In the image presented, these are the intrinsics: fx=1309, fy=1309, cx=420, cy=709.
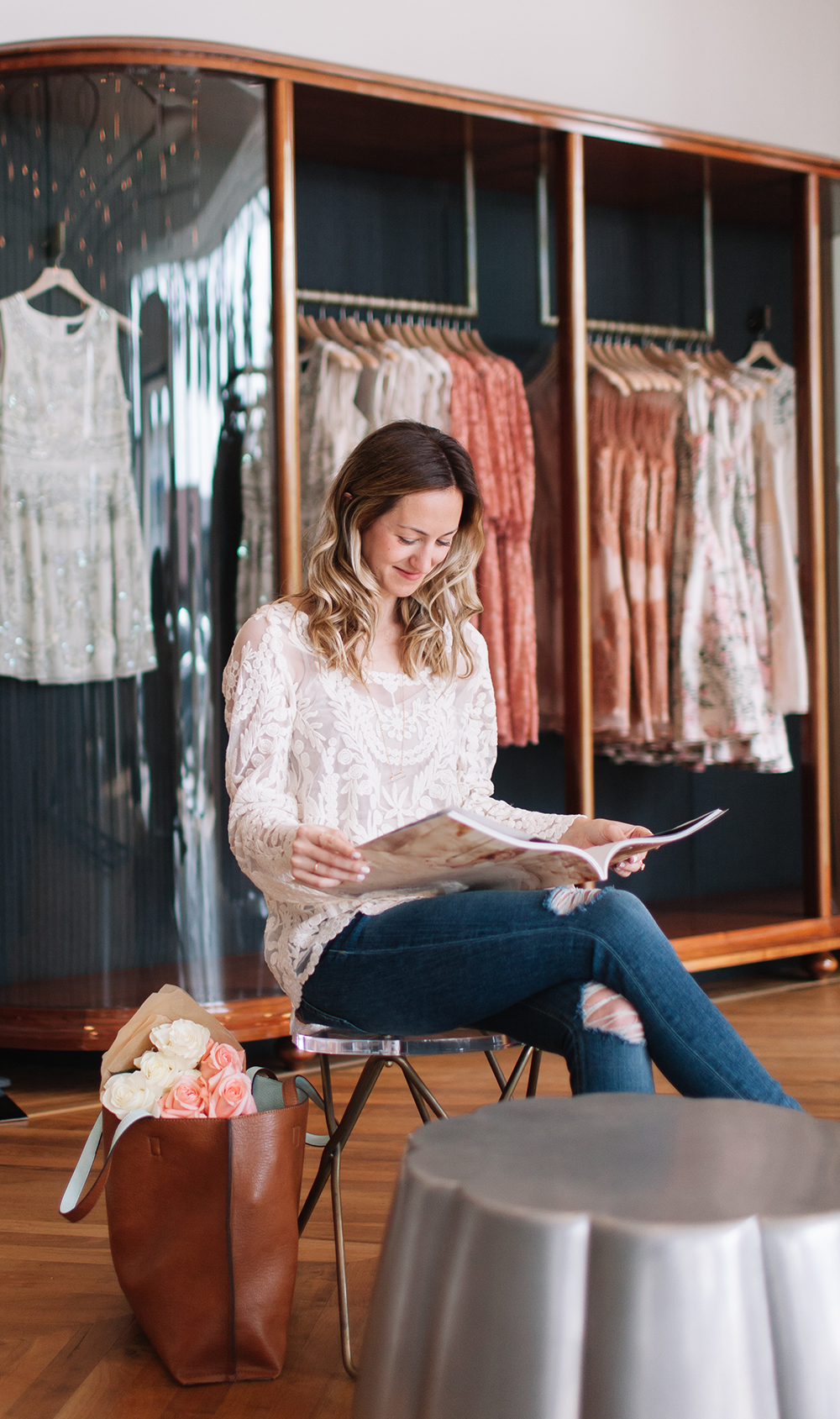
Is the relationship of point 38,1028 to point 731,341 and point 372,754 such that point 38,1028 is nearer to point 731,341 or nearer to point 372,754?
point 372,754

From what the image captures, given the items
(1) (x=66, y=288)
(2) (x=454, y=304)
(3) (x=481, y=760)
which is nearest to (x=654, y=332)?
(2) (x=454, y=304)

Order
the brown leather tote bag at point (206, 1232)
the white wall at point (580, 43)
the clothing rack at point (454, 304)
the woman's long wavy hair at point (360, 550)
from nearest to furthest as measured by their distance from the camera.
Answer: the brown leather tote bag at point (206, 1232) → the woman's long wavy hair at point (360, 550) → the white wall at point (580, 43) → the clothing rack at point (454, 304)

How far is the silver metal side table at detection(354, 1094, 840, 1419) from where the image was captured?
0.86 m

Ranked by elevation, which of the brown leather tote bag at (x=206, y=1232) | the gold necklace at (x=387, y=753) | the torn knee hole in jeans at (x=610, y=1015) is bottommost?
the brown leather tote bag at (x=206, y=1232)

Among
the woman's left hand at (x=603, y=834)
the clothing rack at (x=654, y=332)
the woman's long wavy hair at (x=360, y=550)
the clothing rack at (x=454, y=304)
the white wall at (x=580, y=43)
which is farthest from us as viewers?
the clothing rack at (x=654, y=332)

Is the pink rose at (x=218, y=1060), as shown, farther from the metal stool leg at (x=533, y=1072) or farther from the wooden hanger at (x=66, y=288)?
the wooden hanger at (x=66, y=288)

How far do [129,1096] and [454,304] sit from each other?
2.43 metres

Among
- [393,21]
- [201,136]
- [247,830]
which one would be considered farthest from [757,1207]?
A: [393,21]

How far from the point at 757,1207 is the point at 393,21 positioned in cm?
255

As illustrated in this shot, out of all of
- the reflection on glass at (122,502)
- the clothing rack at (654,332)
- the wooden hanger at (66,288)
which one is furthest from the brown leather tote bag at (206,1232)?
the clothing rack at (654,332)

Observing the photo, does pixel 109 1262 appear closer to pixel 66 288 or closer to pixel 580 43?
pixel 66 288

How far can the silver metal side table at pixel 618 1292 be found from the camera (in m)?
0.86

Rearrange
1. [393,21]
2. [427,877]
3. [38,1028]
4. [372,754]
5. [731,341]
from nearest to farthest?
1. [427,877]
2. [372,754]
3. [38,1028]
4. [393,21]
5. [731,341]

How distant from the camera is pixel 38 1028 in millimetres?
2486
